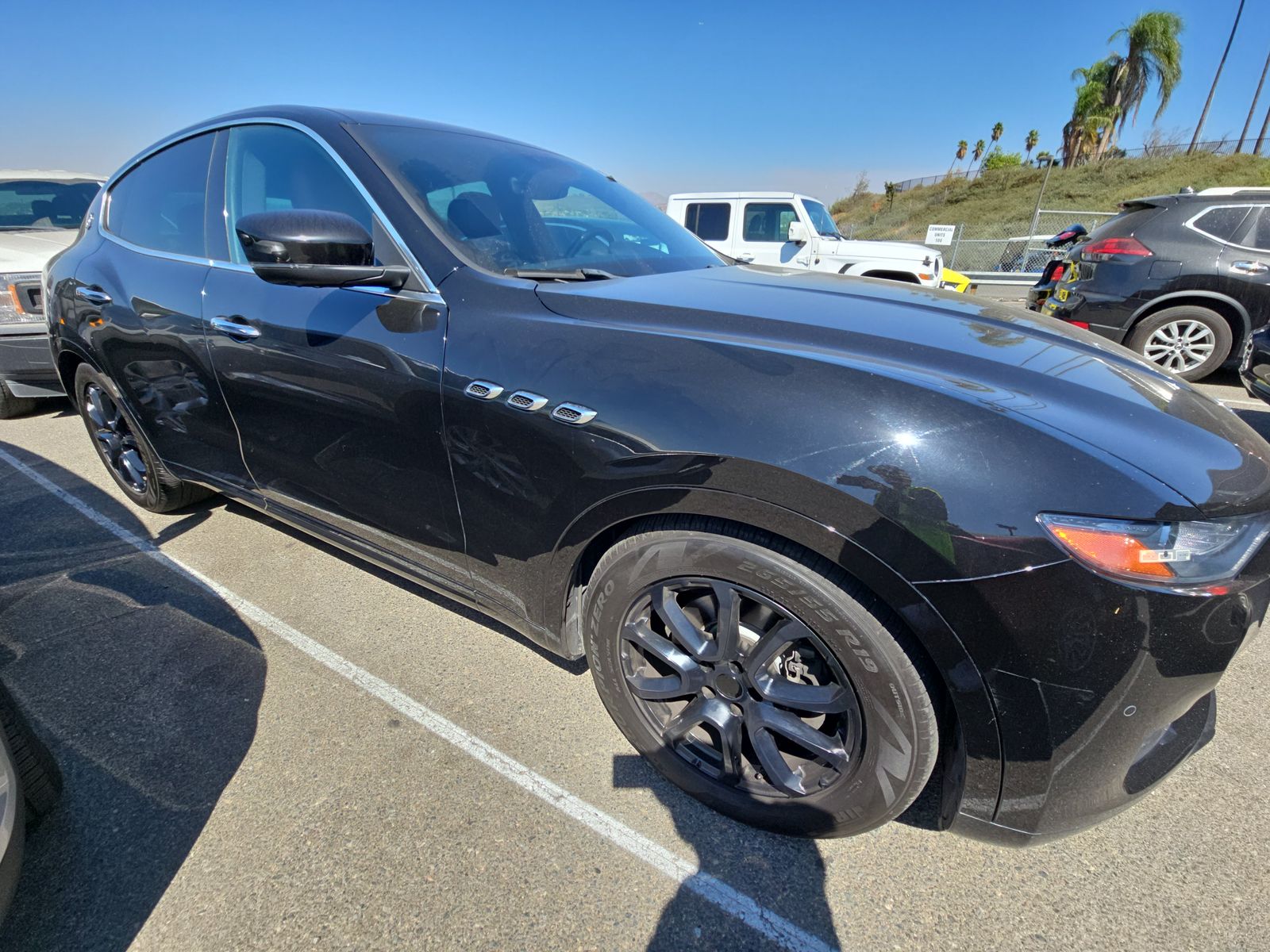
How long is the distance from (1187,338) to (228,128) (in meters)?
7.42

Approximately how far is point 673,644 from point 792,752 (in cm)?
42

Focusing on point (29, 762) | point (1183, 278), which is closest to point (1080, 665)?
point (29, 762)

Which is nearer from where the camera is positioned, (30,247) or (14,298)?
(14,298)

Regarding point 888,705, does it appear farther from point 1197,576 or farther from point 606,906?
point 606,906

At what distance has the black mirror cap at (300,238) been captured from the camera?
163cm

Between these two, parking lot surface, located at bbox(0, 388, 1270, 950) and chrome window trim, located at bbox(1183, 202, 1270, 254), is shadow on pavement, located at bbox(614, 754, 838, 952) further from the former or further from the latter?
chrome window trim, located at bbox(1183, 202, 1270, 254)

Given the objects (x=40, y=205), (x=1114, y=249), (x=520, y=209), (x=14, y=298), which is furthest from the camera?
(x=1114, y=249)

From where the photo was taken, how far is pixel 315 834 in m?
1.63

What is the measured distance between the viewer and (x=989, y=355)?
1450 mm

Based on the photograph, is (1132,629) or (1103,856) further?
(1103,856)

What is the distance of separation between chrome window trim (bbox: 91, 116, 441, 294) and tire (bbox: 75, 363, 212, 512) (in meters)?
0.76

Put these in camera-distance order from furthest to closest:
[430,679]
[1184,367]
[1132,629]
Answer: [1184,367] → [430,679] → [1132,629]

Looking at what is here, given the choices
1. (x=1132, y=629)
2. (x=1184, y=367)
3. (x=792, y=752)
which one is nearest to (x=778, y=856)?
(x=792, y=752)

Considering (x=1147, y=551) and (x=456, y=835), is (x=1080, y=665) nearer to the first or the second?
(x=1147, y=551)
